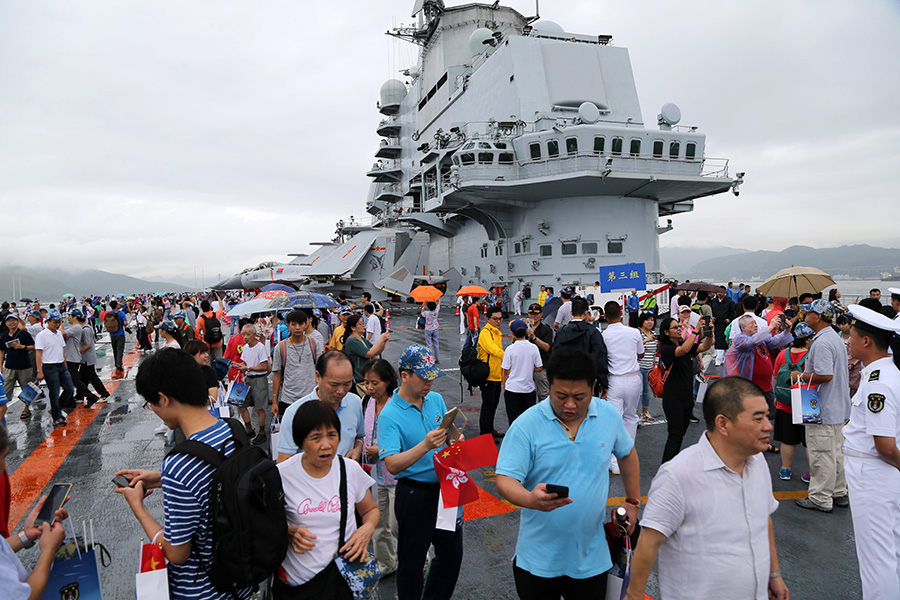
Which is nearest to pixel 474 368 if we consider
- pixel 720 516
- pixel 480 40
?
pixel 720 516

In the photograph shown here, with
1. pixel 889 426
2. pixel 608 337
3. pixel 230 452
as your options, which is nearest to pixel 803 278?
pixel 608 337

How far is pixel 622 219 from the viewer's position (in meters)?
26.3

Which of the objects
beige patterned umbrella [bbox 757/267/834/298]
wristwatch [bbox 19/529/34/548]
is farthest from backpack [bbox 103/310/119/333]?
beige patterned umbrella [bbox 757/267/834/298]

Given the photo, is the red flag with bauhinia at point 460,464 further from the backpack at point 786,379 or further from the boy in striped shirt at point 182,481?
the backpack at point 786,379

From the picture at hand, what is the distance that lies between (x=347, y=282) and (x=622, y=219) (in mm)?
19003

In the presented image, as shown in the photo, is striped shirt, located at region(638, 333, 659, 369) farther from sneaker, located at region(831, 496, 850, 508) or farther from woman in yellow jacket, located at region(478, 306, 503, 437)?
sneaker, located at region(831, 496, 850, 508)

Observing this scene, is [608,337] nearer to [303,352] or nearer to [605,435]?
[605,435]

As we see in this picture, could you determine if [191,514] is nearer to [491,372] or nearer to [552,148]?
[491,372]

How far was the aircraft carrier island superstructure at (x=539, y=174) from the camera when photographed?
2453 cm

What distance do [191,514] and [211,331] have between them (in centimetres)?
743

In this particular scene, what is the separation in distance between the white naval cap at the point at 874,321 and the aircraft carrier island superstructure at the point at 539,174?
21706mm

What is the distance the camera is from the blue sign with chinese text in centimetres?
1130

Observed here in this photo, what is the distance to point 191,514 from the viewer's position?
1.97m

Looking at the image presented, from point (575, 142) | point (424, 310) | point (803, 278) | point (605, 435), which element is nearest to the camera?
point (605, 435)
